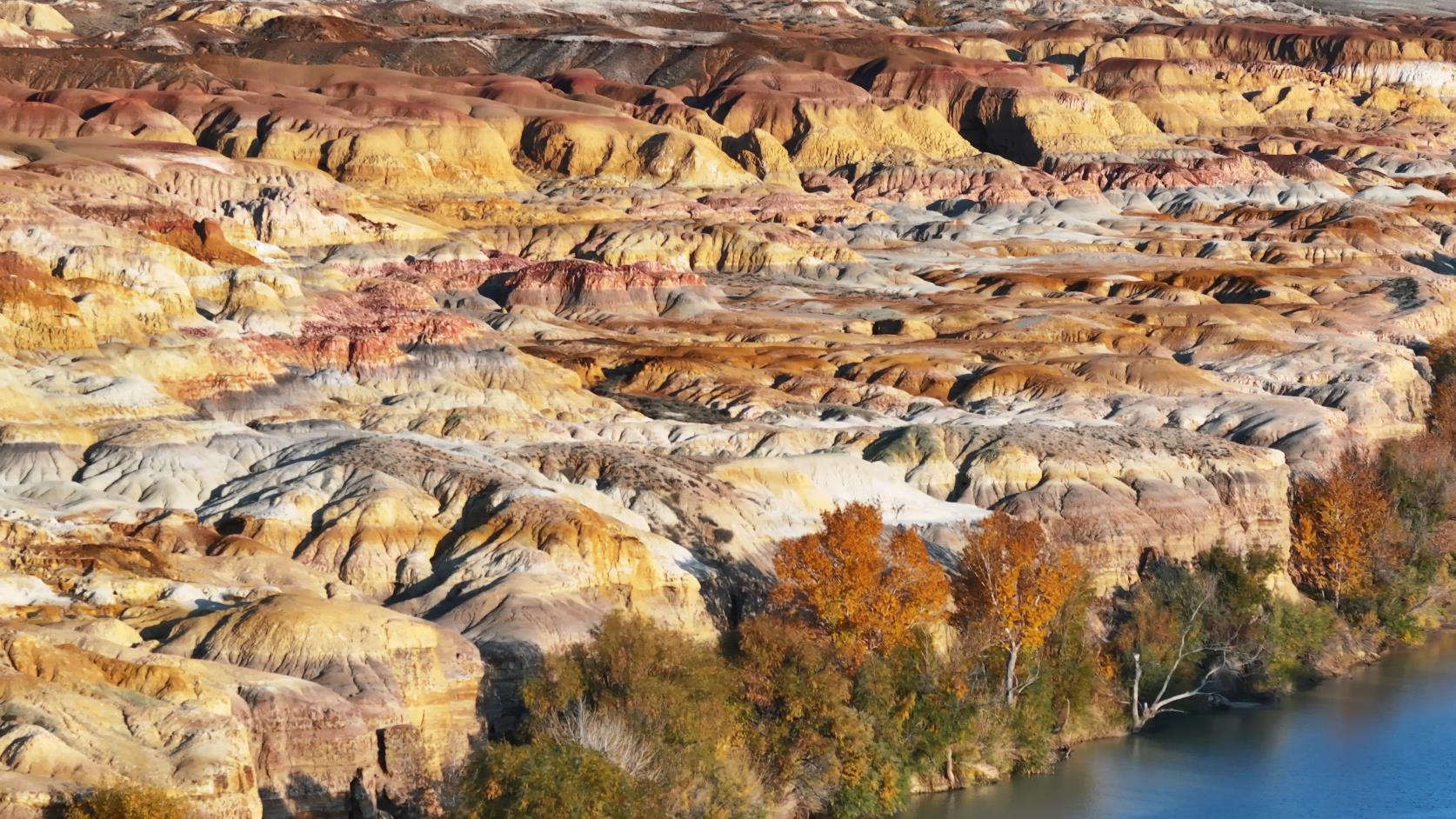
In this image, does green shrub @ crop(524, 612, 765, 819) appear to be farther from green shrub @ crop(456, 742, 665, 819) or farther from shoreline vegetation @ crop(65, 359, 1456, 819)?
green shrub @ crop(456, 742, 665, 819)

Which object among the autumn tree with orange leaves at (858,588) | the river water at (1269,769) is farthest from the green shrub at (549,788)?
the river water at (1269,769)

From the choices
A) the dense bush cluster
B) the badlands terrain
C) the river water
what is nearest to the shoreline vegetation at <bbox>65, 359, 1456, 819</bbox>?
the dense bush cluster

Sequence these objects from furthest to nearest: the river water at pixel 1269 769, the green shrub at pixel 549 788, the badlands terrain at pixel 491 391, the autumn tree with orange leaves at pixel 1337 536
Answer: the autumn tree with orange leaves at pixel 1337 536 < the river water at pixel 1269 769 < the badlands terrain at pixel 491 391 < the green shrub at pixel 549 788

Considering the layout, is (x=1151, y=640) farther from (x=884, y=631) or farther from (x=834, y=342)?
(x=834, y=342)

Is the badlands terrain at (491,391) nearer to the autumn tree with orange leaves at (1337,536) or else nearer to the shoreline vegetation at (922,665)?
the autumn tree with orange leaves at (1337,536)

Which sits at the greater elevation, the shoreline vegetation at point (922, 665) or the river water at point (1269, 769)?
the shoreline vegetation at point (922, 665)

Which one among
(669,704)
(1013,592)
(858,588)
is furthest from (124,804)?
(1013,592)

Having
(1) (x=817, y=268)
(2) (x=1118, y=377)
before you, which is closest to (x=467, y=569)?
(2) (x=1118, y=377)
